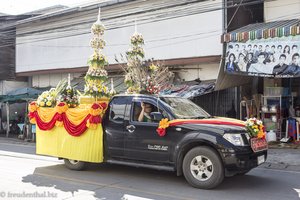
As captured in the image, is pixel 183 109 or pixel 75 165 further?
pixel 75 165

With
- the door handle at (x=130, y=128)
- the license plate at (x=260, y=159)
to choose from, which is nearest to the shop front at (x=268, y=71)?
the license plate at (x=260, y=159)

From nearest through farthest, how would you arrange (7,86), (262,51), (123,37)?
(262,51) → (123,37) → (7,86)

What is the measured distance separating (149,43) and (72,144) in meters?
9.46

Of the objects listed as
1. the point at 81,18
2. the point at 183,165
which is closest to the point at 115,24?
the point at 81,18

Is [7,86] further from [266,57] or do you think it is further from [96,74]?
[266,57]

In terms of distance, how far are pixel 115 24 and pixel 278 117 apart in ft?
30.6

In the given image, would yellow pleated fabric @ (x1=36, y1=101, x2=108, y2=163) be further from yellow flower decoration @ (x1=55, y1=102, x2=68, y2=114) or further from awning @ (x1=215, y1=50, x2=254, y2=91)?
awning @ (x1=215, y1=50, x2=254, y2=91)

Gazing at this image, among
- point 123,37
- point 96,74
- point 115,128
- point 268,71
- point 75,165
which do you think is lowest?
point 75,165

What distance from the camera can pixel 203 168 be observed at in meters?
6.91

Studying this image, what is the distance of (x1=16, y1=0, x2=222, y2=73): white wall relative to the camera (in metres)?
15.5

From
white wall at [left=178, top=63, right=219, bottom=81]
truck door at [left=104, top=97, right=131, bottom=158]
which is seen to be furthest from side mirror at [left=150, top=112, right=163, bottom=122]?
white wall at [left=178, top=63, right=219, bottom=81]

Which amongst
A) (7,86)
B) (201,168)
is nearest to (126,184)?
(201,168)

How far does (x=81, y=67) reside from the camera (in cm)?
1967

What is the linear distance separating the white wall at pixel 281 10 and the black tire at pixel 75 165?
418 inches
